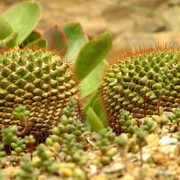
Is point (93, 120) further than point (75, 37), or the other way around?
point (75, 37)

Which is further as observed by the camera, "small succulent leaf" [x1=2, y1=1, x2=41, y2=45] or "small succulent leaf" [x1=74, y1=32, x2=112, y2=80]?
"small succulent leaf" [x1=2, y1=1, x2=41, y2=45]

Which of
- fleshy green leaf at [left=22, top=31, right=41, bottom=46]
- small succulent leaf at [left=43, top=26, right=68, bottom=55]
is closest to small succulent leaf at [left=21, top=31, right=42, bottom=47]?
fleshy green leaf at [left=22, top=31, right=41, bottom=46]

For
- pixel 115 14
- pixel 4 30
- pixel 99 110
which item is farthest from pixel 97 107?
pixel 115 14

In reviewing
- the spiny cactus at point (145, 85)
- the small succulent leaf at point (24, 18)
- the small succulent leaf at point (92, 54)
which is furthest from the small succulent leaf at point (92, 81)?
the spiny cactus at point (145, 85)

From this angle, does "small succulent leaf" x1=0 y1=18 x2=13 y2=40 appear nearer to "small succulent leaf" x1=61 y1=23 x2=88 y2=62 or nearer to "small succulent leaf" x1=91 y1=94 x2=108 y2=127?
"small succulent leaf" x1=61 y1=23 x2=88 y2=62

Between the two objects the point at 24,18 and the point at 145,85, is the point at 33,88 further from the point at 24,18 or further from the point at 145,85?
the point at 24,18

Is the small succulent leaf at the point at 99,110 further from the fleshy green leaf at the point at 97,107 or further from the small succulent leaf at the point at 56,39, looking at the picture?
the small succulent leaf at the point at 56,39
